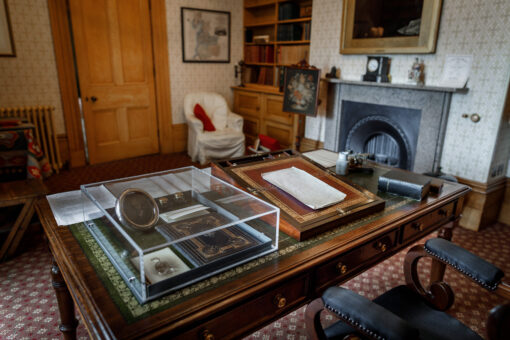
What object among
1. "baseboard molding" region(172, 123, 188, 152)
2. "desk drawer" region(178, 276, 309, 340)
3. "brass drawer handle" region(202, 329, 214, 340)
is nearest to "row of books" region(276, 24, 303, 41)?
"baseboard molding" region(172, 123, 188, 152)

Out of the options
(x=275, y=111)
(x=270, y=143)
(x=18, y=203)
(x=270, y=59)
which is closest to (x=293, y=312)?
(x=18, y=203)

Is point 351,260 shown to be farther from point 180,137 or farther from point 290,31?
point 180,137

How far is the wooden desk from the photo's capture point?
0.89 m

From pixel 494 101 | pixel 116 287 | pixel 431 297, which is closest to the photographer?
pixel 116 287

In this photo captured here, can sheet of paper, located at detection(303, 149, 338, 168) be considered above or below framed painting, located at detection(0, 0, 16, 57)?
below

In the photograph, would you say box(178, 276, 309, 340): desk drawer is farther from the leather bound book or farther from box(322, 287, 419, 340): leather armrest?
the leather bound book

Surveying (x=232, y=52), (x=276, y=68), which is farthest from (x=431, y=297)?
(x=232, y=52)

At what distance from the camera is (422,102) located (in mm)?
3410

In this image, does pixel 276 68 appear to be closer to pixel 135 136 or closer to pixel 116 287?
pixel 135 136

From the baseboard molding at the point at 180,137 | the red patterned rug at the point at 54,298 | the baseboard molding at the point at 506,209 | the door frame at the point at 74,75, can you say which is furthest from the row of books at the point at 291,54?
the red patterned rug at the point at 54,298

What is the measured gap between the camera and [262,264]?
3.67 feet

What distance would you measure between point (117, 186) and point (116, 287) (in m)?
0.54

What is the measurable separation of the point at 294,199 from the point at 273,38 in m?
4.65

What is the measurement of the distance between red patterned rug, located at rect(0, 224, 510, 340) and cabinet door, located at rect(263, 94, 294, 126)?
8.72 feet
